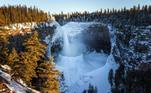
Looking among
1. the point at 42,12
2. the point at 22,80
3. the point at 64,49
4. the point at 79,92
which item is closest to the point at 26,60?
the point at 22,80

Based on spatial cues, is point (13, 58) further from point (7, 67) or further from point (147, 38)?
point (147, 38)

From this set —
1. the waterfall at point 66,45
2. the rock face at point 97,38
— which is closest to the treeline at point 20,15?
the waterfall at point 66,45

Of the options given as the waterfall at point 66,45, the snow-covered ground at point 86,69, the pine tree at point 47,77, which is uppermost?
the pine tree at point 47,77

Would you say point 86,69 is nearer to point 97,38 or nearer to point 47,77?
point 97,38

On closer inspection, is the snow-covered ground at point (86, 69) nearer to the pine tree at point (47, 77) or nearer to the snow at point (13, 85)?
the pine tree at point (47, 77)

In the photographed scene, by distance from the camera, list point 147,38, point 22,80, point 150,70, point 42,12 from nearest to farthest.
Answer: point 22,80 → point 150,70 → point 147,38 → point 42,12

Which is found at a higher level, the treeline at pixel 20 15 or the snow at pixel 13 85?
the treeline at pixel 20 15

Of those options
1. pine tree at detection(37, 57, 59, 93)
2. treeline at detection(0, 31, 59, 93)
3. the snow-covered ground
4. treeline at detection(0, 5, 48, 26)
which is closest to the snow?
treeline at detection(0, 31, 59, 93)
